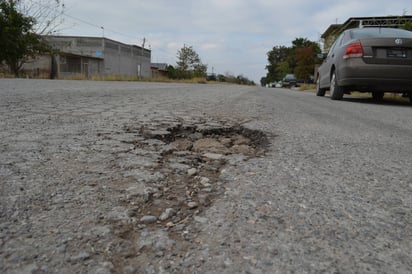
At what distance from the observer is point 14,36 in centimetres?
1950

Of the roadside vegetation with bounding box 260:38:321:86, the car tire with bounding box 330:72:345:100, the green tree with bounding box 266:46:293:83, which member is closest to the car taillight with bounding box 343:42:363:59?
the car tire with bounding box 330:72:345:100

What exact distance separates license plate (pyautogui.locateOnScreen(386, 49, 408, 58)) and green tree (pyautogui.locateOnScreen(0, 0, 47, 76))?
21.0 metres

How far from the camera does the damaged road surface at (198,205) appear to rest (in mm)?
769

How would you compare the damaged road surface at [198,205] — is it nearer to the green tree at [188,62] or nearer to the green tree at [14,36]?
the green tree at [14,36]

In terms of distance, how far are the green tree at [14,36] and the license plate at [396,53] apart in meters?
21.0

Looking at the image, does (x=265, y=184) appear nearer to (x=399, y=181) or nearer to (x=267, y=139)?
(x=399, y=181)

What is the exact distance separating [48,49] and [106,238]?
2496 cm

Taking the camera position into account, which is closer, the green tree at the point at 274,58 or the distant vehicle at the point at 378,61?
the distant vehicle at the point at 378,61

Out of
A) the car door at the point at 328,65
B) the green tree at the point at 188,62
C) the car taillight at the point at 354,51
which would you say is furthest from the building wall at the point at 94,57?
the car taillight at the point at 354,51

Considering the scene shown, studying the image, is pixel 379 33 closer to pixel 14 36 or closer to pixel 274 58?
pixel 14 36

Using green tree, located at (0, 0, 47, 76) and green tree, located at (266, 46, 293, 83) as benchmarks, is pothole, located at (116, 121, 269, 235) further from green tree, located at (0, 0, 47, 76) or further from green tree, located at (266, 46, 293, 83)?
green tree, located at (266, 46, 293, 83)

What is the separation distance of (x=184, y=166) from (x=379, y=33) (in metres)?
5.61

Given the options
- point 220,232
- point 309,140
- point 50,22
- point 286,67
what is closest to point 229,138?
point 309,140

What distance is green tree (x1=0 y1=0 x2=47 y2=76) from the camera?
19.2 meters
